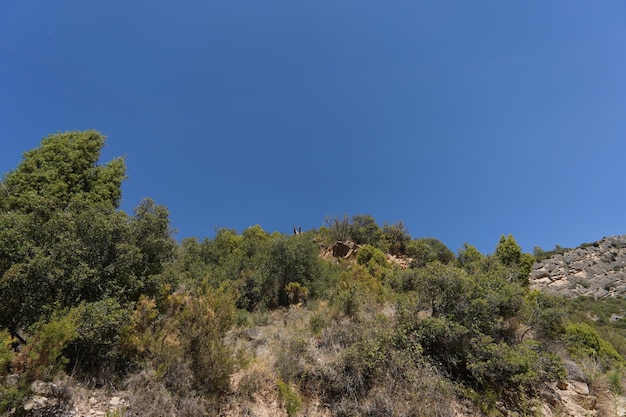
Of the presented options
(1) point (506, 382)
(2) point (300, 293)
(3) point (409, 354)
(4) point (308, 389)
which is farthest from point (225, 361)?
(2) point (300, 293)

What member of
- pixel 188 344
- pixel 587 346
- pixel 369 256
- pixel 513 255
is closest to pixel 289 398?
pixel 188 344

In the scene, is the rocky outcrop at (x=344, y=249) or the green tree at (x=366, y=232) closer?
the rocky outcrop at (x=344, y=249)

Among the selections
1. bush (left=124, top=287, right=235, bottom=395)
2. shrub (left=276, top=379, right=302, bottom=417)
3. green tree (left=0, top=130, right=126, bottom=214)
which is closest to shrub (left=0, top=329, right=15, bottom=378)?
bush (left=124, top=287, right=235, bottom=395)

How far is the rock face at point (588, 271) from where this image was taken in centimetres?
2975

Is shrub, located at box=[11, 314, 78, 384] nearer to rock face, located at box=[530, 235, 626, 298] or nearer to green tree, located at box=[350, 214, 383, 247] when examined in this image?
green tree, located at box=[350, 214, 383, 247]

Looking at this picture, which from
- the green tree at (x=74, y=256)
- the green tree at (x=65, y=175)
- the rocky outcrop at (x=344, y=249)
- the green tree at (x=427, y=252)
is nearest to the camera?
the green tree at (x=74, y=256)

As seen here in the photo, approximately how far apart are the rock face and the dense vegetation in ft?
85.3

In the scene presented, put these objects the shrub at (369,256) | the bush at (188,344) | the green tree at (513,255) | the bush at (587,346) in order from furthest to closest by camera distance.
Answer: the shrub at (369,256)
the green tree at (513,255)
the bush at (587,346)
the bush at (188,344)

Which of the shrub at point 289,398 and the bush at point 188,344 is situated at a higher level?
the bush at point 188,344

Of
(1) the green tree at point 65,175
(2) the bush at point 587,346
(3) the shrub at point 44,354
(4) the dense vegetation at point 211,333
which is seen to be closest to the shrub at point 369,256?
(4) the dense vegetation at point 211,333

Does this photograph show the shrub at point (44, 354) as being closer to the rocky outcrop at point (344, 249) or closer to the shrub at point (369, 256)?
the shrub at point (369, 256)

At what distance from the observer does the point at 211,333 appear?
629cm

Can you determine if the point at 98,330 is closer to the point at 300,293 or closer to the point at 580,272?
the point at 300,293

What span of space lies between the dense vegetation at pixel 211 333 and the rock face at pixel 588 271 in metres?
26.0
